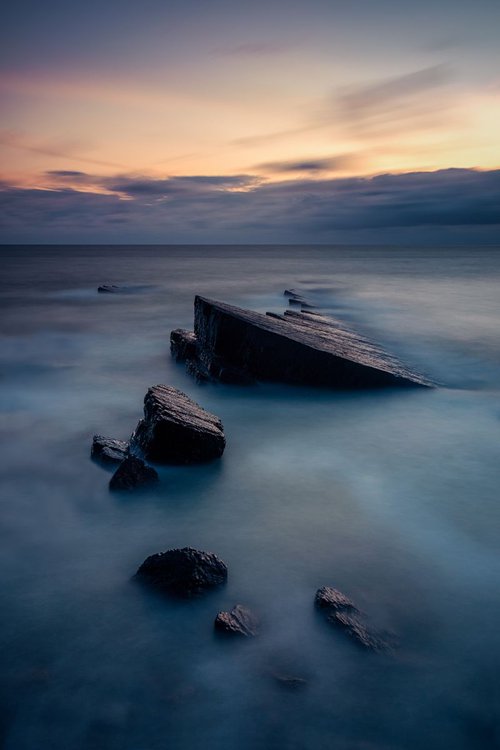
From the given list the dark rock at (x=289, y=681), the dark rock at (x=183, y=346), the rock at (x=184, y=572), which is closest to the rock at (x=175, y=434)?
the rock at (x=184, y=572)

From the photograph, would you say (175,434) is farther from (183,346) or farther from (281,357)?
(183,346)

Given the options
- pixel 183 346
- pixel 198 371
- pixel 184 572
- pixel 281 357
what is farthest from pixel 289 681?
pixel 183 346

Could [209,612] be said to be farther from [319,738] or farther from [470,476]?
[470,476]

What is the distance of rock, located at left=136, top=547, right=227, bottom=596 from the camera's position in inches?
159

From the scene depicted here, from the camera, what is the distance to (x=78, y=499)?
5.79 metres

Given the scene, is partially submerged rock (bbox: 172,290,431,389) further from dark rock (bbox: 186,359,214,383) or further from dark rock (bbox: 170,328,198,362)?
dark rock (bbox: 170,328,198,362)

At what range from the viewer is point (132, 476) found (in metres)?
5.89

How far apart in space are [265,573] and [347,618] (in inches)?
34.5

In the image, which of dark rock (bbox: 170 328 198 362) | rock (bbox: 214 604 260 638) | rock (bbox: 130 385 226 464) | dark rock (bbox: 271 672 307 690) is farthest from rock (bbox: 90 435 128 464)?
dark rock (bbox: 170 328 198 362)

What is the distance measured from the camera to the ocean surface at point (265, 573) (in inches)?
123

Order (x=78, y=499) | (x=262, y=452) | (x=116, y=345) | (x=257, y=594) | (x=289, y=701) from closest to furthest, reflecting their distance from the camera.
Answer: (x=289, y=701), (x=257, y=594), (x=78, y=499), (x=262, y=452), (x=116, y=345)

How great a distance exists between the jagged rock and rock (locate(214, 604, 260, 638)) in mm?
498

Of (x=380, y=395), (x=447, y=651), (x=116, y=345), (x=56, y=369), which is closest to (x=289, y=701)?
(x=447, y=651)

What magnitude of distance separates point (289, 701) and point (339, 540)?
6.46 ft
